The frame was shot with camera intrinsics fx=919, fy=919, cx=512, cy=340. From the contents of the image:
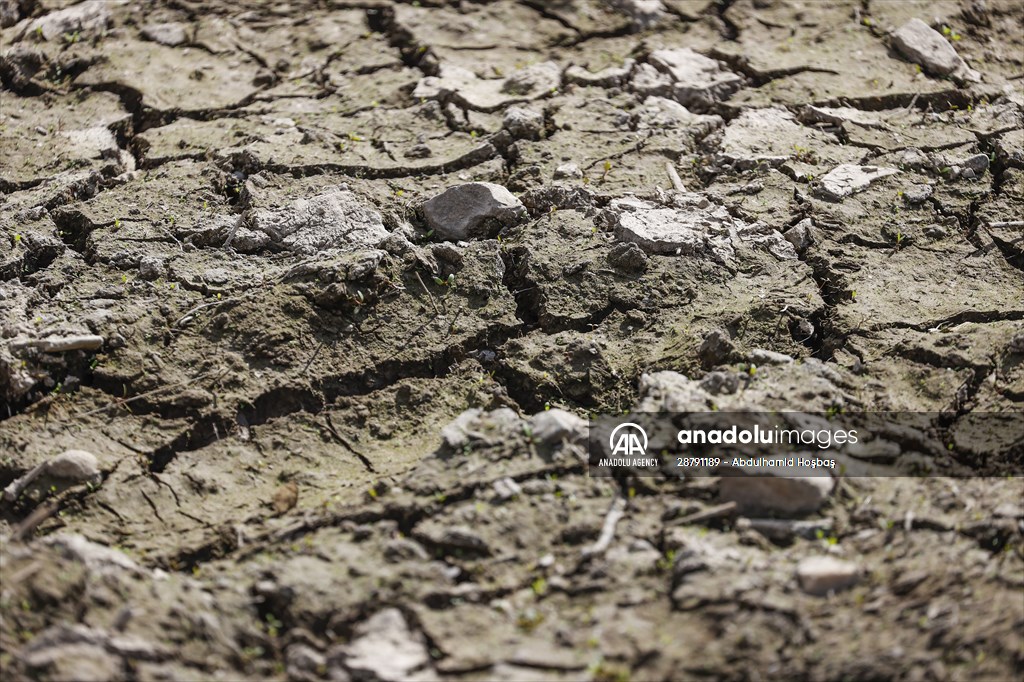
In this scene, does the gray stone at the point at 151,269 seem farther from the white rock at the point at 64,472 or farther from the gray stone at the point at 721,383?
the gray stone at the point at 721,383

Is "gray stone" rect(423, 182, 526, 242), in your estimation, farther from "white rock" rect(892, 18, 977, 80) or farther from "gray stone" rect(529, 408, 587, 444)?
"white rock" rect(892, 18, 977, 80)

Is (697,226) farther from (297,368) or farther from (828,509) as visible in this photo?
(297,368)

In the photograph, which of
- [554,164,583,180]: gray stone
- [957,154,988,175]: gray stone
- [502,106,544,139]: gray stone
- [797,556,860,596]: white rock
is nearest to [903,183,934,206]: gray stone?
[957,154,988,175]: gray stone

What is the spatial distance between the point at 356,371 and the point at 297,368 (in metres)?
0.20

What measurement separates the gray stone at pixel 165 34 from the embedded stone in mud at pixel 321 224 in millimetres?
1661

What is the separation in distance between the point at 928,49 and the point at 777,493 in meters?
3.12

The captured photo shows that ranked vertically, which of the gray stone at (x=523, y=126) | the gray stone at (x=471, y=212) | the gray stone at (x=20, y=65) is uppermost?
the gray stone at (x=20, y=65)

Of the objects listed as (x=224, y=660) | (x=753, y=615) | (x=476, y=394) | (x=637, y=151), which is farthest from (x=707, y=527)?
(x=637, y=151)

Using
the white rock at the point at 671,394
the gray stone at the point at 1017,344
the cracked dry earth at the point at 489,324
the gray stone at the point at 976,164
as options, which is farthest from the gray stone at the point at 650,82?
the gray stone at the point at 1017,344

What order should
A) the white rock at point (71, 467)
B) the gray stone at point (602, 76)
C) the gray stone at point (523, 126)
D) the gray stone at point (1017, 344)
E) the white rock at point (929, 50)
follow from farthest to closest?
the white rock at point (929, 50)
the gray stone at point (602, 76)
the gray stone at point (523, 126)
the gray stone at point (1017, 344)
the white rock at point (71, 467)

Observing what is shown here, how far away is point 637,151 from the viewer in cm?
400

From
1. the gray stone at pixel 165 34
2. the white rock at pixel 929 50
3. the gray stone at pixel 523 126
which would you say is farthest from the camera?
the gray stone at pixel 165 34

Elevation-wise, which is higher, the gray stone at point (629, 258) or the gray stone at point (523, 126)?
the gray stone at point (523, 126)

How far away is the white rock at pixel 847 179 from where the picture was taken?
12.3 ft
